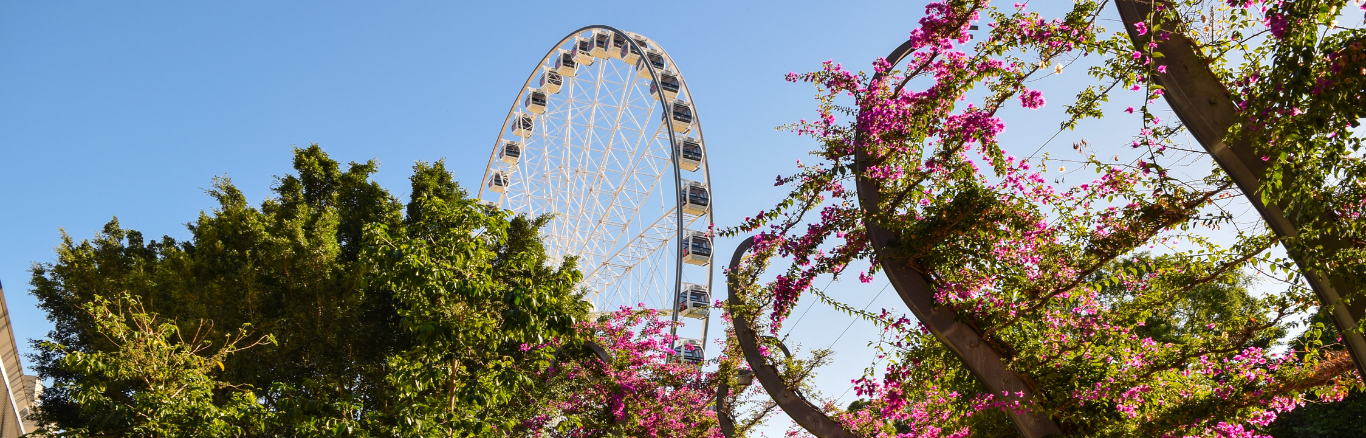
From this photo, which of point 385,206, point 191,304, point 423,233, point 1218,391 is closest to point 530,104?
point 385,206

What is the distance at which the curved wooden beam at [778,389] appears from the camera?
845cm

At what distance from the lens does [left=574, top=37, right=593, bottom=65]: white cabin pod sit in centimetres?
2670

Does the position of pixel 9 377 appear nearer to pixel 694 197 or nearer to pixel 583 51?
pixel 694 197

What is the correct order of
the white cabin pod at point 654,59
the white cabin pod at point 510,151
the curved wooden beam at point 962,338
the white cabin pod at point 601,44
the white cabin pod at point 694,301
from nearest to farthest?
the curved wooden beam at point 962,338 < the white cabin pod at point 694,301 < the white cabin pod at point 654,59 < the white cabin pod at point 601,44 < the white cabin pod at point 510,151

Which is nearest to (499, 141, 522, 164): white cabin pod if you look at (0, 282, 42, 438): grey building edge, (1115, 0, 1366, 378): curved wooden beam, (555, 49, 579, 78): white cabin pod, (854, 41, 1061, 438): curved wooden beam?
(555, 49, 579, 78): white cabin pod

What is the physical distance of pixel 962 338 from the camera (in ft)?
20.8

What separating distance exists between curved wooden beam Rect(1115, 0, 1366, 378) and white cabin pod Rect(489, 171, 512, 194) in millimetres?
27338

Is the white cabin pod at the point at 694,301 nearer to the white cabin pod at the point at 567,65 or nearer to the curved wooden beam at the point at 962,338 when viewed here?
the white cabin pod at the point at 567,65

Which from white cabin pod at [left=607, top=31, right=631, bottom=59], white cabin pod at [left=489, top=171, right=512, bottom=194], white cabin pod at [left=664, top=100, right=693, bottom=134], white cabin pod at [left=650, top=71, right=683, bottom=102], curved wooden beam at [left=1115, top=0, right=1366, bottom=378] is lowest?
curved wooden beam at [left=1115, top=0, right=1366, bottom=378]

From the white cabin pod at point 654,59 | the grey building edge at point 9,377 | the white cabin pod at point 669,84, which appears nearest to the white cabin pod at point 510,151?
the white cabin pod at point 654,59

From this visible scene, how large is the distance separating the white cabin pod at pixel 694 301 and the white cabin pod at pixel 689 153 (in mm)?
2847

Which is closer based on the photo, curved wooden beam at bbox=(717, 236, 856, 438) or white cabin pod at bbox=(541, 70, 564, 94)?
curved wooden beam at bbox=(717, 236, 856, 438)

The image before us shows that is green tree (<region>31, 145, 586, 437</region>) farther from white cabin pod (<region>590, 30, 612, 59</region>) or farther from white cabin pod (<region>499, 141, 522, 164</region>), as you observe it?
white cabin pod (<region>499, 141, 522, 164</region>)

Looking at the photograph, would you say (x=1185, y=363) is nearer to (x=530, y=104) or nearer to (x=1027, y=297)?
(x=1027, y=297)
